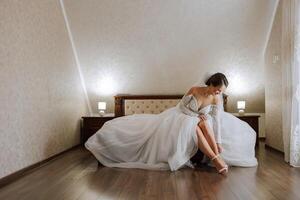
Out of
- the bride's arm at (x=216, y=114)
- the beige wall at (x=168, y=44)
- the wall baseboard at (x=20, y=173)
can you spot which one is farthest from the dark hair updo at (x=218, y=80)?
the wall baseboard at (x=20, y=173)

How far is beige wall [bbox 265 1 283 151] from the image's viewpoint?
14.0ft

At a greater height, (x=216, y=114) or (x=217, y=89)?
(x=217, y=89)

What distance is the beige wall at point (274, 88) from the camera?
4266 millimetres

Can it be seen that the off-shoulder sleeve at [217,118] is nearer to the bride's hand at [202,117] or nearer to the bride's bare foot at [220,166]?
the bride's hand at [202,117]

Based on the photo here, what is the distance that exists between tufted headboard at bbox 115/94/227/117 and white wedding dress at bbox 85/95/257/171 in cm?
196

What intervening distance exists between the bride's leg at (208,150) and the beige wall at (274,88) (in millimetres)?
1665

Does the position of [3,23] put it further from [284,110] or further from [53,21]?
[284,110]

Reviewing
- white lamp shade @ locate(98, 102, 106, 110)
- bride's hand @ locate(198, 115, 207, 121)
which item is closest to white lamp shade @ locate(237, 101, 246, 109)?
bride's hand @ locate(198, 115, 207, 121)

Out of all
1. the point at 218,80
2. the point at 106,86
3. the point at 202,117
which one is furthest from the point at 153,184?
the point at 106,86

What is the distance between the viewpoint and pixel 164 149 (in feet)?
10.6

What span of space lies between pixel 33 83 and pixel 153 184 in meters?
1.84

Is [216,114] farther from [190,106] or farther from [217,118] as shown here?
[190,106]

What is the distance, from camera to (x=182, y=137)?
10.5ft

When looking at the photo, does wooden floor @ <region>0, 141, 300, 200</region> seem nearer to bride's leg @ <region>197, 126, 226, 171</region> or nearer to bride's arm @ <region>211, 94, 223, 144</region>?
bride's leg @ <region>197, 126, 226, 171</region>
